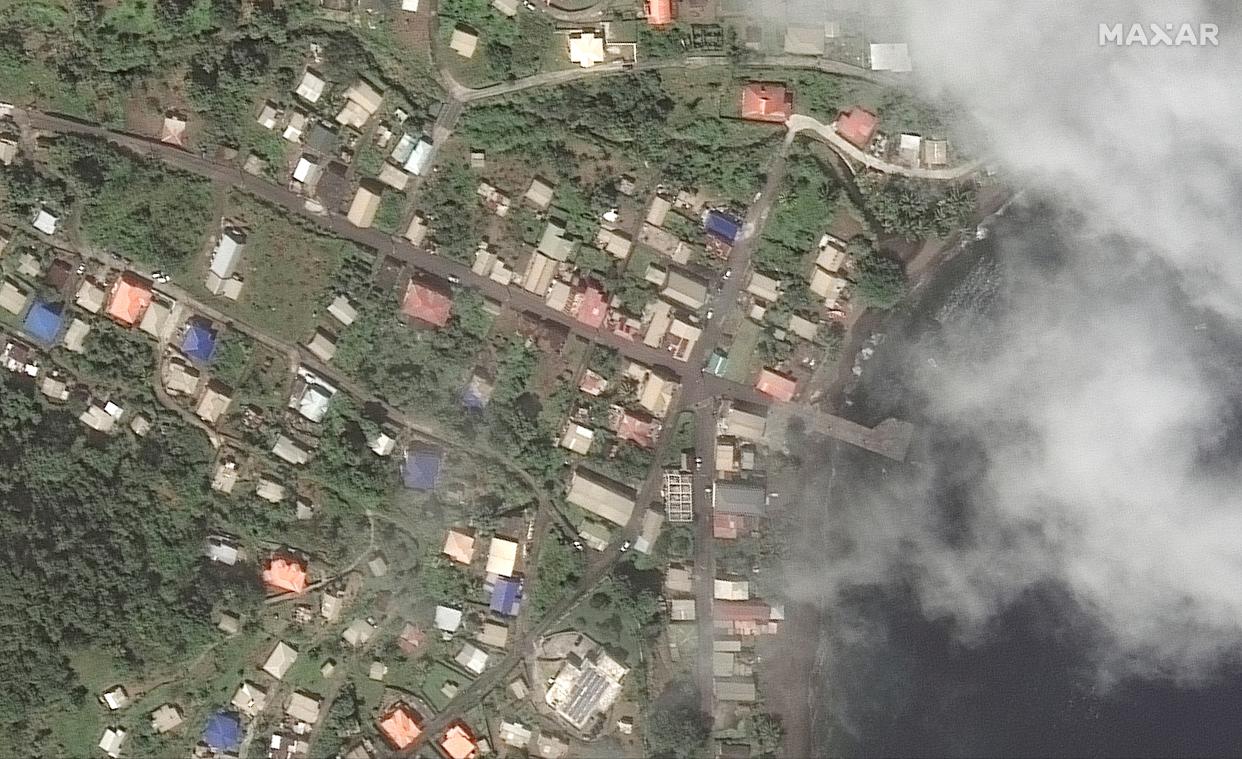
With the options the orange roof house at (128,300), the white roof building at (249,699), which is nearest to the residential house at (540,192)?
the orange roof house at (128,300)

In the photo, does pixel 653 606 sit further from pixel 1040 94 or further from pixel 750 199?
pixel 1040 94

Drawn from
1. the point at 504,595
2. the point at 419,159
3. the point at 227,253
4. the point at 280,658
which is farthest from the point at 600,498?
the point at 227,253

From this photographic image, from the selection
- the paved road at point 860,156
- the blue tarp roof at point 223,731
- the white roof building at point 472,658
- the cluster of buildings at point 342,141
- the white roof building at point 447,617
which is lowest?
the blue tarp roof at point 223,731

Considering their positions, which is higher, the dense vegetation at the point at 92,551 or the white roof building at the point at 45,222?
the white roof building at the point at 45,222

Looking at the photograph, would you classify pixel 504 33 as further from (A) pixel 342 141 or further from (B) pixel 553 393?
(B) pixel 553 393

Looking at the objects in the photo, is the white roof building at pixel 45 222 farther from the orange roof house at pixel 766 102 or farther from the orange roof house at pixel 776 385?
the orange roof house at pixel 776 385

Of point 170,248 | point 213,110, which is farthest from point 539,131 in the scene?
point 170,248
